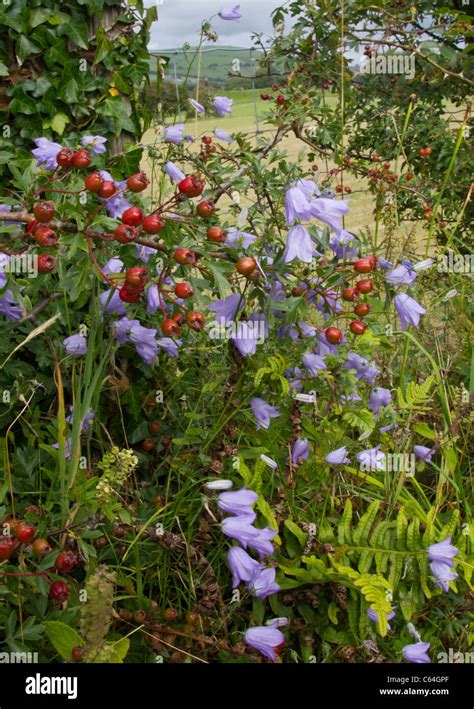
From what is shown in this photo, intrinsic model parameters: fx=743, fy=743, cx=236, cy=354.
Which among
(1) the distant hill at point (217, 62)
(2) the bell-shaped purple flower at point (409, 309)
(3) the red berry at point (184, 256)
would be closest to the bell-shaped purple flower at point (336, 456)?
(2) the bell-shaped purple flower at point (409, 309)

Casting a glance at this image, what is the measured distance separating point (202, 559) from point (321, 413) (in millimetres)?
568

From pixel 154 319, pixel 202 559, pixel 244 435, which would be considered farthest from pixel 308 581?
pixel 154 319

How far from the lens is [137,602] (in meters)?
1.61

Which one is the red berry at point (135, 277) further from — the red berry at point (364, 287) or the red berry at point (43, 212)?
the red berry at point (364, 287)

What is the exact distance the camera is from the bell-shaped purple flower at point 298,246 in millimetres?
1577

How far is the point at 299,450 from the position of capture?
1.80 m

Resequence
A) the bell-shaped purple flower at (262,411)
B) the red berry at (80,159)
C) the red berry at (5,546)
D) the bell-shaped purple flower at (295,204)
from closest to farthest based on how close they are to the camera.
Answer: the red berry at (5,546)
the red berry at (80,159)
the bell-shaped purple flower at (295,204)
the bell-shaped purple flower at (262,411)

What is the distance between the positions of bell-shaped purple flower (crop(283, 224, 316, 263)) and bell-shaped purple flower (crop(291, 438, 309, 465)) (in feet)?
1.48

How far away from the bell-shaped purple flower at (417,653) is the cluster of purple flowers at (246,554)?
27 cm

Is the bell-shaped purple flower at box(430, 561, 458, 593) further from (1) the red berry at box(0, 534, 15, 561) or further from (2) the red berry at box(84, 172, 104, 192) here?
(2) the red berry at box(84, 172, 104, 192)

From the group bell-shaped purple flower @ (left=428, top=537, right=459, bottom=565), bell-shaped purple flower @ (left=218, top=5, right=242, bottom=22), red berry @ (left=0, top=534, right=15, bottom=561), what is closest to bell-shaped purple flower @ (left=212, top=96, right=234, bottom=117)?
bell-shaped purple flower @ (left=218, top=5, right=242, bottom=22)

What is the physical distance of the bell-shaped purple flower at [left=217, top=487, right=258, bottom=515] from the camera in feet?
5.00

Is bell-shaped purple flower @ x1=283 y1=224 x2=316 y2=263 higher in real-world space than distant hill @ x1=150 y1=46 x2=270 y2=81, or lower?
lower

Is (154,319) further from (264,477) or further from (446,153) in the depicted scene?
(446,153)
